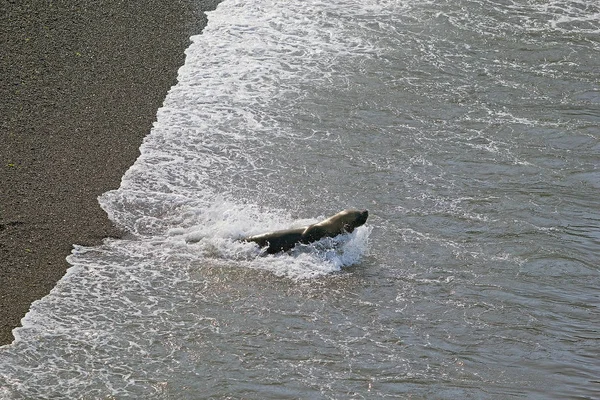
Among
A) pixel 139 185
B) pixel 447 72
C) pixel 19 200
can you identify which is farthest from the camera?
pixel 447 72

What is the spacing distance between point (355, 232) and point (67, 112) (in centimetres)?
547

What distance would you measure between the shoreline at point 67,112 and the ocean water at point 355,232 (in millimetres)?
315

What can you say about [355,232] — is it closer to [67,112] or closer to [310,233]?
[310,233]

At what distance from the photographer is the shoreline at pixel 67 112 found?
11844mm

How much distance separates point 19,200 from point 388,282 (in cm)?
514

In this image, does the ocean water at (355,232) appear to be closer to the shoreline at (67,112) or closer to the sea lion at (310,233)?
the sea lion at (310,233)

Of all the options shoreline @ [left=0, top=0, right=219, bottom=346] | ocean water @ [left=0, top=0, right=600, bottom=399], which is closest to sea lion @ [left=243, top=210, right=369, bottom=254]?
ocean water @ [left=0, top=0, right=600, bottom=399]

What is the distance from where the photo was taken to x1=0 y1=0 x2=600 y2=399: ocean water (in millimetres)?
9906

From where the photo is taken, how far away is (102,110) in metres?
15.2

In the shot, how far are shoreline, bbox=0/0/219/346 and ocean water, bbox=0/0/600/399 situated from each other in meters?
0.32

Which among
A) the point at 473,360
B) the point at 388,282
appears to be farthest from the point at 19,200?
the point at 473,360

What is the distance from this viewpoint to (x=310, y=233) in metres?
12.1

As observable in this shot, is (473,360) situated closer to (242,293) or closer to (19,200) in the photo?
(242,293)

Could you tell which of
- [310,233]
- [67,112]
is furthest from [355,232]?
[67,112]
